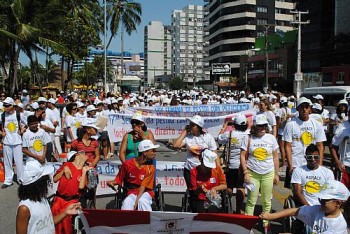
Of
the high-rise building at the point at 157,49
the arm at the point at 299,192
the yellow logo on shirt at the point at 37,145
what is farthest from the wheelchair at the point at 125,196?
the high-rise building at the point at 157,49

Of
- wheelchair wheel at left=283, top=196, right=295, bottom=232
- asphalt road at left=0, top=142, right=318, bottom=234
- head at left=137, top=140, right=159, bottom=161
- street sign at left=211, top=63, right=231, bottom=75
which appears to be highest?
street sign at left=211, top=63, right=231, bottom=75

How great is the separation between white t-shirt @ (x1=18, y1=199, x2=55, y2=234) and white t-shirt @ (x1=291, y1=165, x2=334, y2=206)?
306 cm

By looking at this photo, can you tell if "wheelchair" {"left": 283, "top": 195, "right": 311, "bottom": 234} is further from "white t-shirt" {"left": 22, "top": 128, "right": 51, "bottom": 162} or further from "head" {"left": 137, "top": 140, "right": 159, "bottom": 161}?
"white t-shirt" {"left": 22, "top": 128, "right": 51, "bottom": 162}

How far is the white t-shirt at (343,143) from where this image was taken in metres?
6.34

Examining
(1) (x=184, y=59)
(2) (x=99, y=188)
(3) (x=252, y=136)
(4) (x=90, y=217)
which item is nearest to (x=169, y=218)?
(4) (x=90, y=217)

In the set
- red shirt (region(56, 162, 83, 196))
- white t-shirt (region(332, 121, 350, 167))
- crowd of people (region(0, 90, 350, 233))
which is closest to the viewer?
crowd of people (region(0, 90, 350, 233))

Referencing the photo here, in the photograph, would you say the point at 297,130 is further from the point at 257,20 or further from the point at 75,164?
the point at 257,20

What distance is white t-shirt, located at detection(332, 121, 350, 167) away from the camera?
634 centimetres

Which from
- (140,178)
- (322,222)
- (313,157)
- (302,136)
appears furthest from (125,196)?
(302,136)

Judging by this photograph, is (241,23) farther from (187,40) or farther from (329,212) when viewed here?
(329,212)

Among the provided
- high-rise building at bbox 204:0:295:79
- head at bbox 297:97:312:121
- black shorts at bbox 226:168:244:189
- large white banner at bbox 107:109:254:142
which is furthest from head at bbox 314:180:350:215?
high-rise building at bbox 204:0:295:79

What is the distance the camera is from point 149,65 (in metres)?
171

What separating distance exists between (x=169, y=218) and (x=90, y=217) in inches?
30.0

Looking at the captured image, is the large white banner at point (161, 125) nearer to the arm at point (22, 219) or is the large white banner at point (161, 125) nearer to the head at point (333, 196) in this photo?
the head at point (333, 196)
